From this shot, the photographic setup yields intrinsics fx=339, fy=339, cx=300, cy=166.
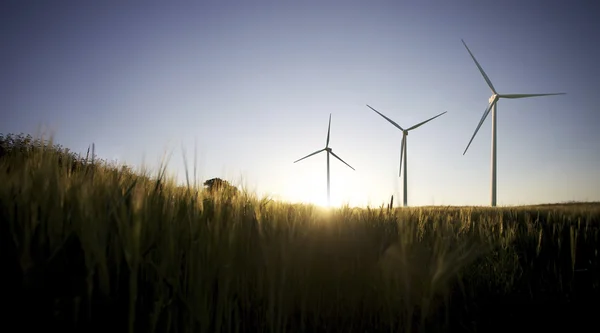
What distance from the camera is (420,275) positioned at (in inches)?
110

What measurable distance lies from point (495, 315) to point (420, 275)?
0.82 meters

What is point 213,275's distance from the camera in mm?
1795

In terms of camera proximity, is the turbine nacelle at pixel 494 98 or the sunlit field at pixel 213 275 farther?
the turbine nacelle at pixel 494 98

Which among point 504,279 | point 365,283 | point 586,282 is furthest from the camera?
point 586,282

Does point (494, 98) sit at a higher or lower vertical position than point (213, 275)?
higher

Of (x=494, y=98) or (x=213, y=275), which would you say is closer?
(x=213, y=275)

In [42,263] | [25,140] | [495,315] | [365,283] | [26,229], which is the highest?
[25,140]

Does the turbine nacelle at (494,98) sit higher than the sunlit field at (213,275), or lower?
higher

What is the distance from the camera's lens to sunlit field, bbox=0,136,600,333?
59.7 inches

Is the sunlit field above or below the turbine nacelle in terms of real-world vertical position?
below

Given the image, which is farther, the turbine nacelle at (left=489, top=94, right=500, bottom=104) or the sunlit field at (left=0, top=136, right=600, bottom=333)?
the turbine nacelle at (left=489, top=94, right=500, bottom=104)

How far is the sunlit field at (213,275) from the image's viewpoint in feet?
4.98

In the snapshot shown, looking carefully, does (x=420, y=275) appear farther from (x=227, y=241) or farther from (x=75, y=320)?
(x=75, y=320)

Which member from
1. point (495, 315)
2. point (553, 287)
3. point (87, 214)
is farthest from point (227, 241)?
point (553, 287)
